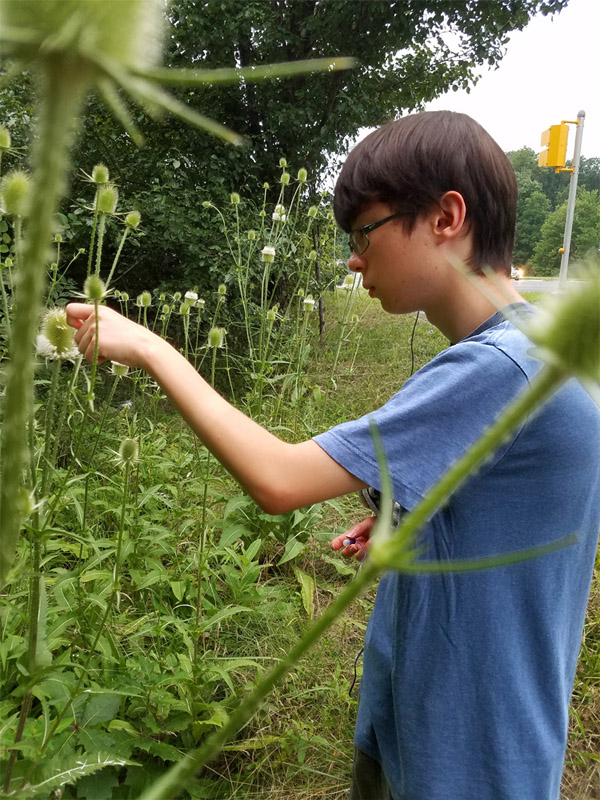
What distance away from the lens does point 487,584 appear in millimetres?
989

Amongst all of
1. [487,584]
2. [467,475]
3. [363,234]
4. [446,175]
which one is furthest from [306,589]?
[467,475]

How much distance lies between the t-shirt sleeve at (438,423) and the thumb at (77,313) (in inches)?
14.9

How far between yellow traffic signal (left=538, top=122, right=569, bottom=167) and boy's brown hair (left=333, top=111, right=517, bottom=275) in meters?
5.06

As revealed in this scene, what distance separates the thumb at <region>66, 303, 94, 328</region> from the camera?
0.82 m

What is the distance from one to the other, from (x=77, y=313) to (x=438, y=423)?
0.52 m

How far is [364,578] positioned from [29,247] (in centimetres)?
13

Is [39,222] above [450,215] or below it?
below

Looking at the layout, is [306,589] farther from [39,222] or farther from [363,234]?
[39,222]

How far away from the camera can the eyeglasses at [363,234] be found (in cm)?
114

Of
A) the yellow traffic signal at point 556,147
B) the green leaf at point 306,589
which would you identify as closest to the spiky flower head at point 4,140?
the green leaf at point 306,589

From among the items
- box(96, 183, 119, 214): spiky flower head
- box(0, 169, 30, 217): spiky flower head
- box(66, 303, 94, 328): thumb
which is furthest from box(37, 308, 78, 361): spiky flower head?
box(0, 169, 30, 217): spiky flower head

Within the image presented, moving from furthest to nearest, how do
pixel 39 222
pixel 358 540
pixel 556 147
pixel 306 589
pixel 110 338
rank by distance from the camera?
pixel 556 147
pixel 306 589
pixel 358 540
pixel 110 338
pixel 39 222

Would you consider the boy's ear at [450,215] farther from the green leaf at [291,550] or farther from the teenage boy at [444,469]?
the green leaf at [291,550]

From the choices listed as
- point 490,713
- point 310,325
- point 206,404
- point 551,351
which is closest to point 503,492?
point 490,713
